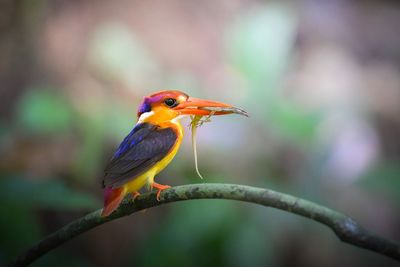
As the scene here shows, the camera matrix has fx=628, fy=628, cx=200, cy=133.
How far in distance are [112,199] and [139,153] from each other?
3.6 inches

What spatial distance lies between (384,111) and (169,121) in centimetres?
332

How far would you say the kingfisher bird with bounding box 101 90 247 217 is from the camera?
1.02 metres

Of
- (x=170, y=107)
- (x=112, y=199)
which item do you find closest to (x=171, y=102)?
(x=170, y=107)

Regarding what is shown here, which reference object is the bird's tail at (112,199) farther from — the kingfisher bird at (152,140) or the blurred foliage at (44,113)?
the blurred foliage at (44,113)

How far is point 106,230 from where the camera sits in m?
3.37

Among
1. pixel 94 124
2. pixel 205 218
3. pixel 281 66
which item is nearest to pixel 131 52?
pixel 94 124

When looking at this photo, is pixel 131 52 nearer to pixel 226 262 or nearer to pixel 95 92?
pixel 95 92

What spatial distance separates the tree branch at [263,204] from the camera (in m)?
0.82

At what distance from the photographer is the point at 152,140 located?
1.07m

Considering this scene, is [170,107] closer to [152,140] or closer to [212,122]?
[152,140]

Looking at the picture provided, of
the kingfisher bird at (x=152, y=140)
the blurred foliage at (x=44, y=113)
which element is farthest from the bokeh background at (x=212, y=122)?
the kingfisher bird at (x=152, y=140)

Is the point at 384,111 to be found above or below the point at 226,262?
above

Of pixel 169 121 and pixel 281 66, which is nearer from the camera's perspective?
pixel 169 121

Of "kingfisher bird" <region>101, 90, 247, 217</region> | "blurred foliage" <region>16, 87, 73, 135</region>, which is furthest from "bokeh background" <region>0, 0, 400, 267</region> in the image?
"kingfisher bird" <region>101, 90, 247, 217</region>
